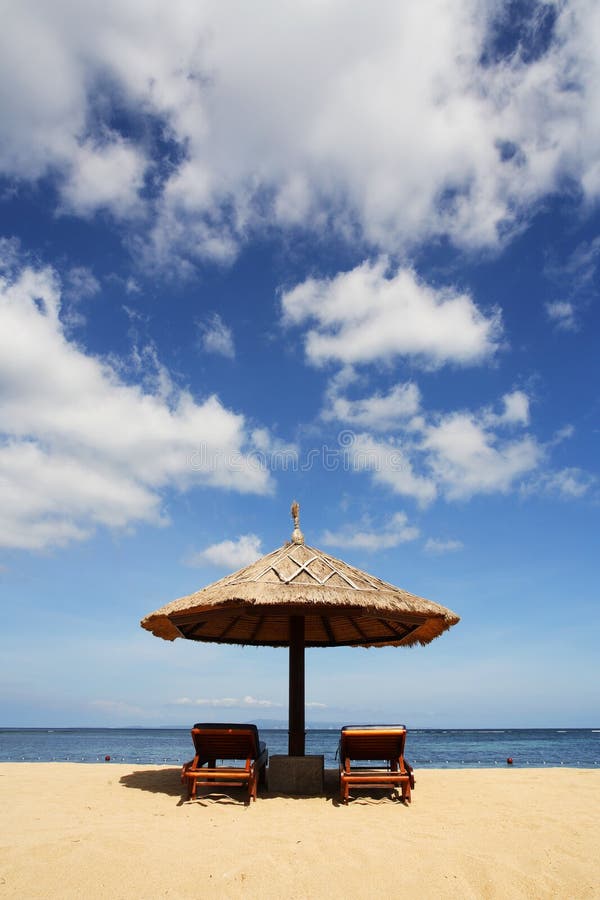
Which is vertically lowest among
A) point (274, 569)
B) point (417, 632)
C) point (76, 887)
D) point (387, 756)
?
point (76, 887)

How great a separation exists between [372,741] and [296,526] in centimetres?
295

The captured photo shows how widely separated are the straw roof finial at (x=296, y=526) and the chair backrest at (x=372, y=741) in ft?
8.15

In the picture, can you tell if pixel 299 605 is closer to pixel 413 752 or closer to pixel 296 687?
pixel 296 687

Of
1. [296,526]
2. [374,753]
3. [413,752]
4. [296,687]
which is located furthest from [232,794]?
[413,752]

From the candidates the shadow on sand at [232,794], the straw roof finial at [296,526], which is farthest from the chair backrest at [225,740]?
the straw roof finial at [296,526]

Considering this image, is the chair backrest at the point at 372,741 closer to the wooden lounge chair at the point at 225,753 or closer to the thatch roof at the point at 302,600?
the wooden lounge chair at the point at 225,753

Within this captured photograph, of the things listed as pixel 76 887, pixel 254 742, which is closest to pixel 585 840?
pixel 254 742

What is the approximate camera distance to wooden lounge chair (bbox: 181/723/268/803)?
6105 millimetres

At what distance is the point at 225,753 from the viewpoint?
6.34 m

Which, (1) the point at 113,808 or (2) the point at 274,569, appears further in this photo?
(2) the point at 274,569

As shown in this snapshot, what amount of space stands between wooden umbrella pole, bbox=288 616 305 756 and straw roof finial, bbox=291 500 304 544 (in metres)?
1.10

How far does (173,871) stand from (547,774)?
23.9 ft

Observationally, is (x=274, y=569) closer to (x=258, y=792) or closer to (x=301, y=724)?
(x=301, y=724)

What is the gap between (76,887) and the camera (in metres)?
3.52
